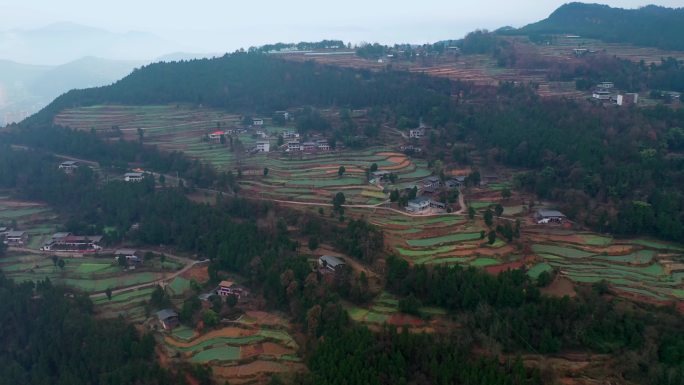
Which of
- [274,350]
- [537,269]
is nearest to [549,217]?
[537,269]

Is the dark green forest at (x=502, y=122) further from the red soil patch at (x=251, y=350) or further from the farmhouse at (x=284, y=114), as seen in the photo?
the red soil patch at (x=251, y=350)

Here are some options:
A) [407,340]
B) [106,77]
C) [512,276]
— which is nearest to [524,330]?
[512,276]

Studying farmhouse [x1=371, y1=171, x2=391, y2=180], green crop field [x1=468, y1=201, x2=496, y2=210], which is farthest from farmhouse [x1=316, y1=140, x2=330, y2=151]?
green crop field [x1=468, y1=201, x2=496, y2=210]

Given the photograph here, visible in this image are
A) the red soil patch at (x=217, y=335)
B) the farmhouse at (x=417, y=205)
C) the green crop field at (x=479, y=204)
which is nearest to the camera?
the red soil patch at (x=217, y=335)

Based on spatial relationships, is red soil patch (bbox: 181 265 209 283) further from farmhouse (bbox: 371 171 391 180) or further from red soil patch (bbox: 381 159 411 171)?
red soil patch (bbox: 381 159 411 171)

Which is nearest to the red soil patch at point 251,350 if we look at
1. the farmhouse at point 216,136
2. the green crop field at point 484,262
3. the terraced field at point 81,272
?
the terraced field at point 81,272
